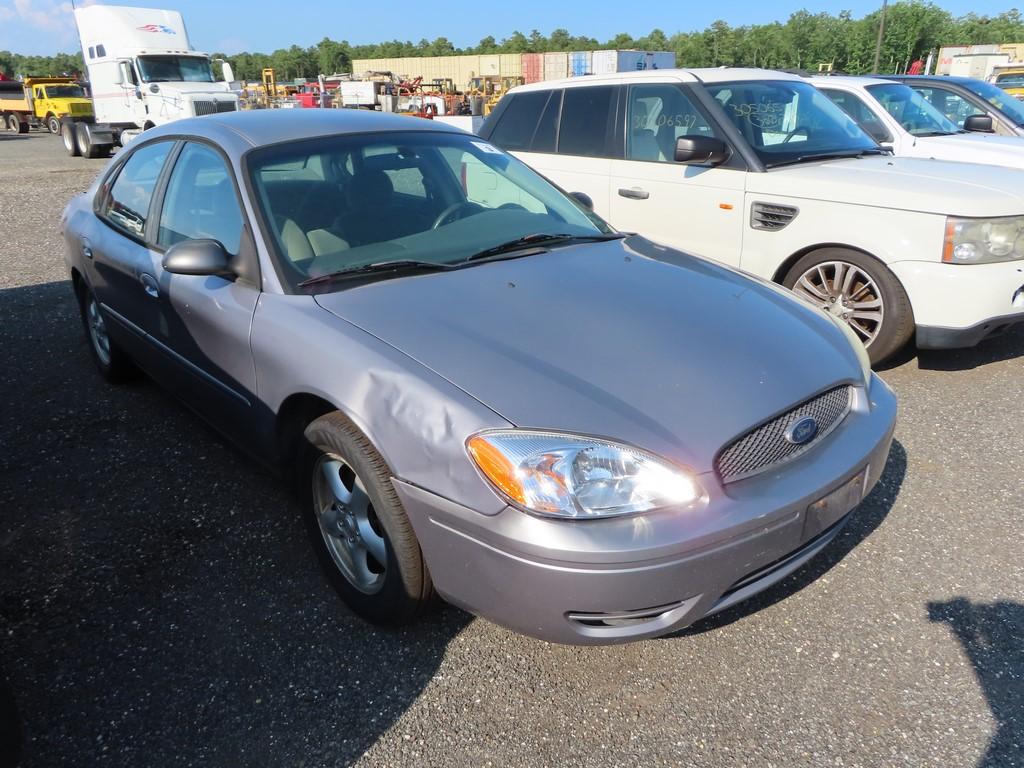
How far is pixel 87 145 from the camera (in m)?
20.0

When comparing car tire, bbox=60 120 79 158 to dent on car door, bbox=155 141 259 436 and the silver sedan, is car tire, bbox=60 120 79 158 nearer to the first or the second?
the silver sedan

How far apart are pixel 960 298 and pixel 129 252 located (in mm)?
4342

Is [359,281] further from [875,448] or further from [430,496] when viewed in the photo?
[875,448]

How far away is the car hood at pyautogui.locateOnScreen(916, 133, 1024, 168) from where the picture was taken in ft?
22.1

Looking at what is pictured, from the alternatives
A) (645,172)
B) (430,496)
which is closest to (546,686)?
(430,496)

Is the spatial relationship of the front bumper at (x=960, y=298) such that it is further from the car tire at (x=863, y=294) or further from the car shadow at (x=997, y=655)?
the car shadow at (x=997, y=655)

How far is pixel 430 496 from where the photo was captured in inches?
80.0

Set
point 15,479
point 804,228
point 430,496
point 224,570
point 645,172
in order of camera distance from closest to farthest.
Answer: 1. point 430,496
2. point 224,570
3. point 15,479
4. point 804,228
5. point 645,172

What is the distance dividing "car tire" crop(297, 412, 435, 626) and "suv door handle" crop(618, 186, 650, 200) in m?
3.57

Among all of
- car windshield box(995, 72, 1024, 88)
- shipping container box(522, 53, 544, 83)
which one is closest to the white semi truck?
car windshield box(995, 72, 1024, 88)

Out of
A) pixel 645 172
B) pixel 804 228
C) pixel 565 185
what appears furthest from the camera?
pixel 565 185

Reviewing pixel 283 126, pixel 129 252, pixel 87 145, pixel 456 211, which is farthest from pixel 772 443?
pixel 87 145

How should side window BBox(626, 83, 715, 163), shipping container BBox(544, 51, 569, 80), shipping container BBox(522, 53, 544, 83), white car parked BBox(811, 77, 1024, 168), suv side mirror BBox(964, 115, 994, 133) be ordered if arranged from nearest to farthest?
side window BBox(626, 83, 715, 163) < white car parked BBox(811, 77, 1024, 168) < suv side mirror BBox(964, 115, 994, 133) < shipping container BBox(544, 51, 569, 80) < shipping container BBox(522, 53, 544, 83)

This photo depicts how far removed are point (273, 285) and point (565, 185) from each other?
3669mm
